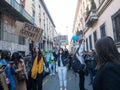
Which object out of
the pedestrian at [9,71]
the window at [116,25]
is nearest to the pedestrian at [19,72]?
the pedestrian at [9,71]

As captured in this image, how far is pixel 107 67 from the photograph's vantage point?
2283 mm

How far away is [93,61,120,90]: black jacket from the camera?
2252 mm

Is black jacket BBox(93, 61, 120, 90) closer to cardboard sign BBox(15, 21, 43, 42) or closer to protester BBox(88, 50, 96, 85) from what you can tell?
cardboard sign BBox(15, 21, 43, 42)

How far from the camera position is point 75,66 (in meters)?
7.86

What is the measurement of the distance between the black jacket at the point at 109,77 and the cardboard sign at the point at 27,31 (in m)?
6.28

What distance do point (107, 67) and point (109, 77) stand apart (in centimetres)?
10

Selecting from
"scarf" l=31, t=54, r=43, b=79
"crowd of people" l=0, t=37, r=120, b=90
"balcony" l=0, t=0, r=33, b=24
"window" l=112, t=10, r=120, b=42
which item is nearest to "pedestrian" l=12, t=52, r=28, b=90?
"crowd of people" l=0, t=37, r=120, b=90

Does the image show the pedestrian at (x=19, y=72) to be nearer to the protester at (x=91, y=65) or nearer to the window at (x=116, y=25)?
the protester at (x=91, y=65)

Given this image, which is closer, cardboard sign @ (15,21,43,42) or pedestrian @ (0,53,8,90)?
pedestrian @ (0,53,8,90)

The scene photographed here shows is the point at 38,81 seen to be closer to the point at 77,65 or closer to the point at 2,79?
the point at 77,65

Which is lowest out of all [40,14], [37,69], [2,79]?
[2,79]

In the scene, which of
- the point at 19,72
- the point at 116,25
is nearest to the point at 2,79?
the point at 19,72

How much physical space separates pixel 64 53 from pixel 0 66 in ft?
11.7

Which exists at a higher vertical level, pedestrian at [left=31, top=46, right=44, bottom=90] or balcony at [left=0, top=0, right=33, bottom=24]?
balcony at [left=0, top=0, right=33, bottom=24]
